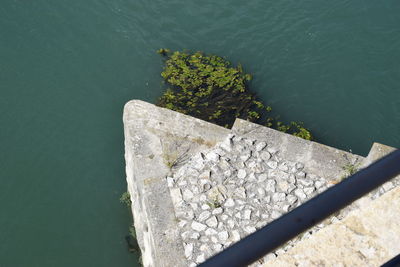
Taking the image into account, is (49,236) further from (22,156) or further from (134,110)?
(134,110)

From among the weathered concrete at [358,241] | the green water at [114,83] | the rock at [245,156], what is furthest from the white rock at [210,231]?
the weathered concrete at [358,241]

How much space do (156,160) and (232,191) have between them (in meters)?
1.29

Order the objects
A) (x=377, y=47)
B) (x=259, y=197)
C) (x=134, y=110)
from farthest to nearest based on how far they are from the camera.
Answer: (x=377, y=47) < (x=134, y=110) < (x=259, y=197)

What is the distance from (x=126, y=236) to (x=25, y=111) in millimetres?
3265

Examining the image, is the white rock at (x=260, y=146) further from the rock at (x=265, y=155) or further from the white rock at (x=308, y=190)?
the white rock at (x=308, y=190)

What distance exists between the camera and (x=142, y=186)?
7.60 metres

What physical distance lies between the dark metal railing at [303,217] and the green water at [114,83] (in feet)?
22.9

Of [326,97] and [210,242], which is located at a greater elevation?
[326,97]

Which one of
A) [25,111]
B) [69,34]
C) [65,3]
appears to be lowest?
[25,111]

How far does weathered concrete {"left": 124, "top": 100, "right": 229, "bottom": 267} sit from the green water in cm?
118

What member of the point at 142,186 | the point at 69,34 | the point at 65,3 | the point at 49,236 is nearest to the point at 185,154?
the point at 142,186

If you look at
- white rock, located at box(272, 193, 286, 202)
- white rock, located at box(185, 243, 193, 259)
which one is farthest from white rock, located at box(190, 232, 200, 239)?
white rock, located at box(272, 193, 286, 202)

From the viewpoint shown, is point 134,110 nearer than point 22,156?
Yes

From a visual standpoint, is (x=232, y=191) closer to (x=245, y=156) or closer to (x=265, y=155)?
(x=245, y=156)
